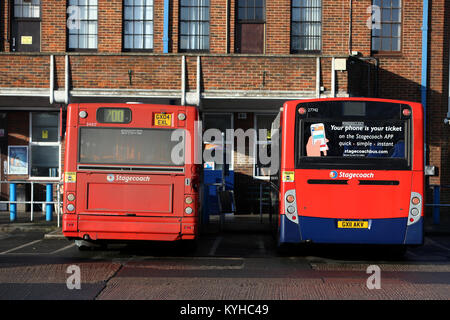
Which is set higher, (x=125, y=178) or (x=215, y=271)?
(x=125, y=178)

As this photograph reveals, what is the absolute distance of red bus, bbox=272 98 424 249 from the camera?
28.8 feet

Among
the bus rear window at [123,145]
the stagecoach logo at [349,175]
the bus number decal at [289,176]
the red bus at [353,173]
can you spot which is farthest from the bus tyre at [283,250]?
the bus rear window at [123,145]

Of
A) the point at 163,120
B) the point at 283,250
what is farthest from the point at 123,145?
the point at 283,250

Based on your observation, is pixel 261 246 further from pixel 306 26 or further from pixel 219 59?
pixel 306 26

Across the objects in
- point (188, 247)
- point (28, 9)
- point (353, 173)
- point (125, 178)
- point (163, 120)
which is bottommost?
point (188, 247)

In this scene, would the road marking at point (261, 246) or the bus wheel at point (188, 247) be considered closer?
the bus wheel at point (188, 247)

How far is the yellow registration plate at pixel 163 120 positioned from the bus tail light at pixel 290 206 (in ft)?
7.73

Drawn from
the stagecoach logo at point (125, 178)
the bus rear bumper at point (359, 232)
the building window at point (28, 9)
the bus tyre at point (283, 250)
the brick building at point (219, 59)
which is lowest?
the bus tyre at point (283, 250)

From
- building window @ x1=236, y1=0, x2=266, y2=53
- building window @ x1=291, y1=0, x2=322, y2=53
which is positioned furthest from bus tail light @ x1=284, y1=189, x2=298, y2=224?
building window @ x1=291, y1=0, x2=322, y2=53

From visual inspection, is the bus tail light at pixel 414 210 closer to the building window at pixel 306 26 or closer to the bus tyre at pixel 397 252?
the bus tyre at pixel 397 252

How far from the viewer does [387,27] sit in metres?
16.7

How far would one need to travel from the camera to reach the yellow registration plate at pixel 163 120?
9.01 meters

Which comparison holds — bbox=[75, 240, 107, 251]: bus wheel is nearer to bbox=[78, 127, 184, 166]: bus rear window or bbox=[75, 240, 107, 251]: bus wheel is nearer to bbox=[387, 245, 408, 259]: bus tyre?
bbox=[78, 127, 184, 166]: bus rear window

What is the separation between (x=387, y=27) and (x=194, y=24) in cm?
616
